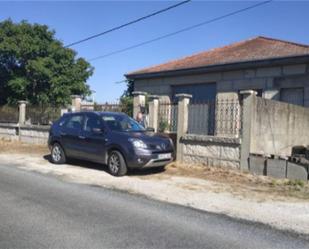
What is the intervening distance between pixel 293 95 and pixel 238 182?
21.9ft

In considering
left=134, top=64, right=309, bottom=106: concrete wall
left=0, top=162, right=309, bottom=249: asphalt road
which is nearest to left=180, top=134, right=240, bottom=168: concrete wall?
left=0, top=162, right=309, bottom=249: asphalt road

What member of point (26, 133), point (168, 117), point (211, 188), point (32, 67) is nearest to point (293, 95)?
point (168, 117)

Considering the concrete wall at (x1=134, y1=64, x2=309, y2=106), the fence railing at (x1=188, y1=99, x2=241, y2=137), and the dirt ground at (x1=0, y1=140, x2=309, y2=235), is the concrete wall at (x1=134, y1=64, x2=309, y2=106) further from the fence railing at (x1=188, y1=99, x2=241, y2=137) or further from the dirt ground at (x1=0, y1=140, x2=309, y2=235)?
the dirt ground at (x1=0, y1=140, x2=309, y2=235)

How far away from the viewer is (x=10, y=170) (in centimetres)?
1197

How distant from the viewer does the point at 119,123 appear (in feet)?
39.4

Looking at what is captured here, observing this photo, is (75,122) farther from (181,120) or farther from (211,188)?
(211,188)

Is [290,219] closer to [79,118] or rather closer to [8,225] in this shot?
[8,225]

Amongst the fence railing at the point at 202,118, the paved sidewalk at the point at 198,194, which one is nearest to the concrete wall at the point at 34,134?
the paved sidewalk at the point at 198,194

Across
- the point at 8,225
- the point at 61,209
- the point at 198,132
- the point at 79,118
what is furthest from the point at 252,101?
the point at 8,225

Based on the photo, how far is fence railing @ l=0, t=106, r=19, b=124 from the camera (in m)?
21.9

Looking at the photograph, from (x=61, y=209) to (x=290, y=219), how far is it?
3768 mm

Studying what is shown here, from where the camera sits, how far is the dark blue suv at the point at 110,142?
10953mm

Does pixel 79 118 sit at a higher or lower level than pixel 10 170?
higher

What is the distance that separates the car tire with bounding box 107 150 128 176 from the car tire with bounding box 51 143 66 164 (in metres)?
2.36
